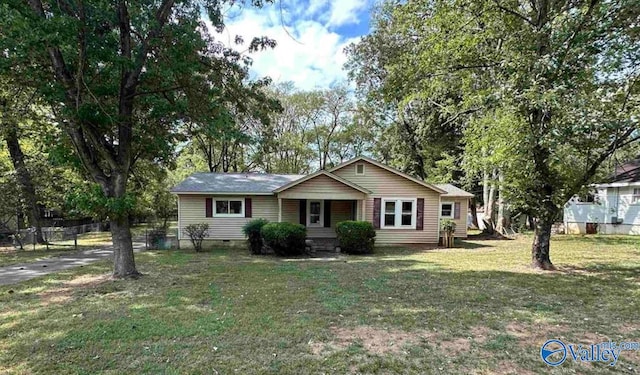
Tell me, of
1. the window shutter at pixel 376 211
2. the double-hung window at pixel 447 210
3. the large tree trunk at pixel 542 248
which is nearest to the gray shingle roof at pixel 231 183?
the window shutter at pixel 376 211

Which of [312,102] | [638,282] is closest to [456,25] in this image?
[638,282]

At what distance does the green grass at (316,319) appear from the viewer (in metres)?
3.63

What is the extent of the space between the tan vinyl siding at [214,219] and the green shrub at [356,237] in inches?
159

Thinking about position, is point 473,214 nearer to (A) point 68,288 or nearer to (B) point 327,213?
(B) point 327,213

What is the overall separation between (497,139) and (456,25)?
11.2ft

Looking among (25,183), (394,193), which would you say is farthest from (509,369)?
(25,183)

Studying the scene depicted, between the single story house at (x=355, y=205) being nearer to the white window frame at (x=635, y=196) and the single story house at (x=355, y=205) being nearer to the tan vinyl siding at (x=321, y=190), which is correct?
the tan vinyl siding at (x=321, y=190)

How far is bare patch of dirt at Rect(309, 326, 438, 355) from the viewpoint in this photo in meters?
3.95

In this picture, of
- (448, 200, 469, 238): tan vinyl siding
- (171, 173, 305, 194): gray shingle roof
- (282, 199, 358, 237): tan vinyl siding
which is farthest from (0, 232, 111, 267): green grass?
(448, 200, 469, 238): tan vinyl siding

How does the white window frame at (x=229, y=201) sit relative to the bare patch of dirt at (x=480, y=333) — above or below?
above

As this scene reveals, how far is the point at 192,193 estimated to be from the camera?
13961 millimetres

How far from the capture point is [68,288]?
7094 millimetres

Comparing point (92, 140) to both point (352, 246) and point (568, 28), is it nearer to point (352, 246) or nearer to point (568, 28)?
point (352, 246)

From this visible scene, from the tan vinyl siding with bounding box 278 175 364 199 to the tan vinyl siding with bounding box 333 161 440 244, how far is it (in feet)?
3.44
